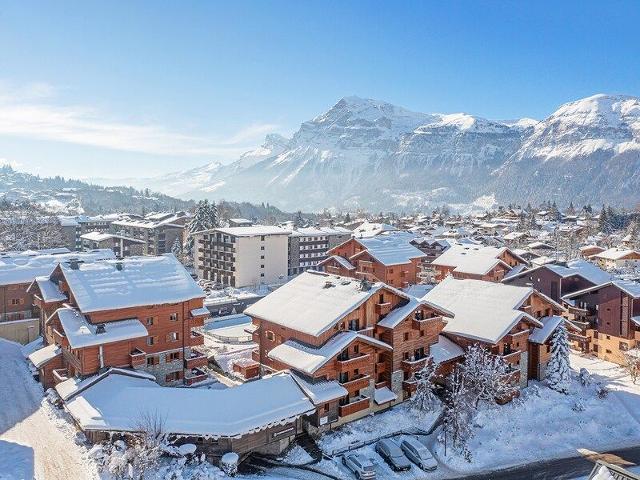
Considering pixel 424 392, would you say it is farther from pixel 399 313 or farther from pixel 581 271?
pixel 581 271

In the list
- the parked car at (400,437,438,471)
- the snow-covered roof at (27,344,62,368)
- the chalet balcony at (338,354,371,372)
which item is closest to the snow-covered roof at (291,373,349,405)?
the chalet balcony at (338,354,371,372)

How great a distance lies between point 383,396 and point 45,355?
27.0 metres

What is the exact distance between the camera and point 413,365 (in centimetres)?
3784

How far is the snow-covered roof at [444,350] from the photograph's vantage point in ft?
130

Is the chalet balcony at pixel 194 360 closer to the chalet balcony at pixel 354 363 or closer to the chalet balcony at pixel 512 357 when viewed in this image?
the chalet balcony at pixel 354 363

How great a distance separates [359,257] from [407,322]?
124 ft

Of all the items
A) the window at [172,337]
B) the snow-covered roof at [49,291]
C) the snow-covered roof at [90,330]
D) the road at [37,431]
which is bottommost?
the road at [37,431]

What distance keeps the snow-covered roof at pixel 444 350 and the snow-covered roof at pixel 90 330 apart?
23.2 meters

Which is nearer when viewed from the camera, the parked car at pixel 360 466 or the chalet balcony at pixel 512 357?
the parked car at pixel 360 466

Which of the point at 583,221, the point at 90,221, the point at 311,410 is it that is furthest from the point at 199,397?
the point at 583,221

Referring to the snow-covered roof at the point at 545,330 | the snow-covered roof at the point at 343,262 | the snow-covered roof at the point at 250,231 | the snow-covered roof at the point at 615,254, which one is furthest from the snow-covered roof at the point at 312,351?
the snow-covered roof at the point at 615,254

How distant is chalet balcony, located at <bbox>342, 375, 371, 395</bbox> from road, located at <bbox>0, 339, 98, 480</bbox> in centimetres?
1672

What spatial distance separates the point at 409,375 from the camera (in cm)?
3838

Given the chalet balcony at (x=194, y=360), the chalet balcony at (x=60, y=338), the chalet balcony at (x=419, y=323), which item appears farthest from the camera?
the chalet balcony at (x=194, y=360)
